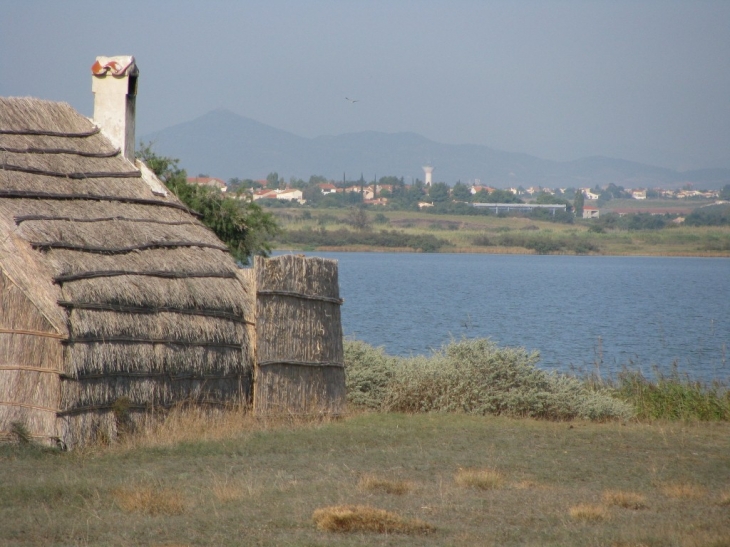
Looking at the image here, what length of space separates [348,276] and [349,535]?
70444mm

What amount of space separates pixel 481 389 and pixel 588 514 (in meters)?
7.20

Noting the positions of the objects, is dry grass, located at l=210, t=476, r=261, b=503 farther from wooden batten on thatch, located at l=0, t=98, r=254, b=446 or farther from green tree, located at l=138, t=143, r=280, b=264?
green tree, located at l=138, t=143, r=280, b=264

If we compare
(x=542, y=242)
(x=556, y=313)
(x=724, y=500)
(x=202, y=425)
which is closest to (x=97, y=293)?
(x=202, y=425)

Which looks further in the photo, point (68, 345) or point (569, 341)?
point (569, 341)

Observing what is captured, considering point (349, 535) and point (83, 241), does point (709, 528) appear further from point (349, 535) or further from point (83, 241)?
point (83, 241)

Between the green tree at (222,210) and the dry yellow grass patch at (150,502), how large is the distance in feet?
31.2

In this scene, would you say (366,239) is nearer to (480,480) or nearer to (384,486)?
(480,480)

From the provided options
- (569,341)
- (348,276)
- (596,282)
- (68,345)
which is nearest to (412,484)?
(68,345)

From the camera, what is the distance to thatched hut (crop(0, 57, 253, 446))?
10.5 m

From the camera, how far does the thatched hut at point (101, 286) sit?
415 inches

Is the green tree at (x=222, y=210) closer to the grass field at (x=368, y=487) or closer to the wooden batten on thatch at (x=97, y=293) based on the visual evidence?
the wooden batten on thatch at (x=97, y=293)

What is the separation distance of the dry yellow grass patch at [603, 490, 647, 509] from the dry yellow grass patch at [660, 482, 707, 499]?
1.43 ft

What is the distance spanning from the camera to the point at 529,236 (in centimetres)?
11812

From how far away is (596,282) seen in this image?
81.8 m
